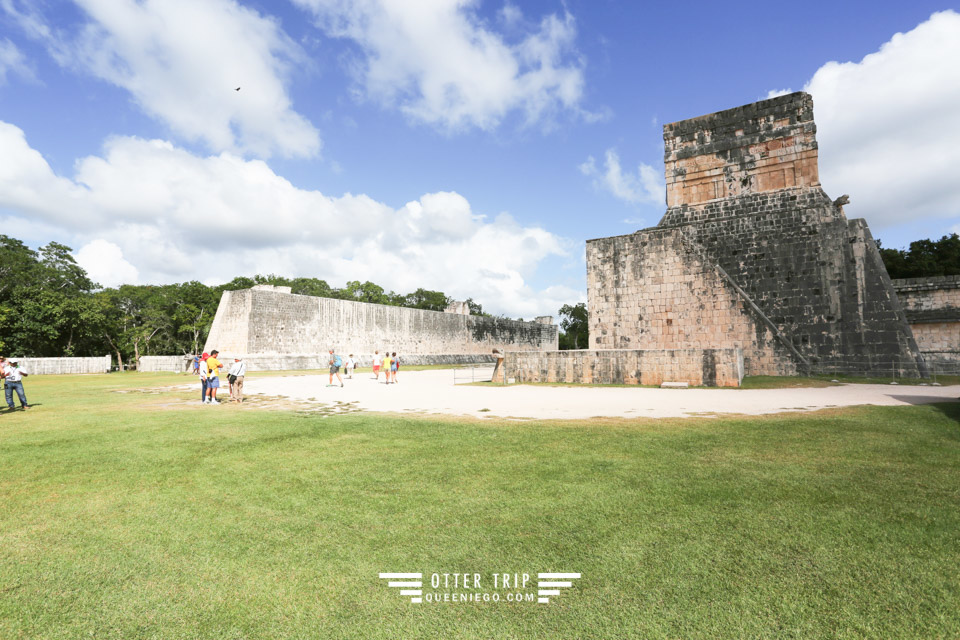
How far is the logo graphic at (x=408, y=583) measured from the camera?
206 cm

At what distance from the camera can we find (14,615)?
75.0 inches

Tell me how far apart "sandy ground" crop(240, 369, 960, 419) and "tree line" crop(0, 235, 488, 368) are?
29523 mm

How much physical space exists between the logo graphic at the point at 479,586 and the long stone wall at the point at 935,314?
68.2ft

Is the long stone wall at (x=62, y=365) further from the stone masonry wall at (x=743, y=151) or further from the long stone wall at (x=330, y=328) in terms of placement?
the stone masonry wall at (x=743, y=151)

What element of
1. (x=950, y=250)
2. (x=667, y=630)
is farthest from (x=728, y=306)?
(x=950, y=250)

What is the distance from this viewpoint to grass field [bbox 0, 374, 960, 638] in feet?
5.99

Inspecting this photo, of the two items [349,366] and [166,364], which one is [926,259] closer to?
[349,366]

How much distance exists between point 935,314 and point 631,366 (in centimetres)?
1356

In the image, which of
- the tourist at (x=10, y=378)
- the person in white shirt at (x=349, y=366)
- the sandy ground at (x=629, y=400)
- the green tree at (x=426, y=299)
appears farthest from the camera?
the green tree at (x=426, y=299)

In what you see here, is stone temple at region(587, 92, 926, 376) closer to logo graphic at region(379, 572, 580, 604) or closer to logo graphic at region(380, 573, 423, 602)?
logo graphic at region(379, 572, 580, 604)

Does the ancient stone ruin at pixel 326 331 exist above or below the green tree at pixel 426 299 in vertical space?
below

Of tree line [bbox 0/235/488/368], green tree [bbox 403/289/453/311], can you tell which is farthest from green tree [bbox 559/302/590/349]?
tree line [bbox 0/235/488/368]

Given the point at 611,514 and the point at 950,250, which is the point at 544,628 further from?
the point at 950,250

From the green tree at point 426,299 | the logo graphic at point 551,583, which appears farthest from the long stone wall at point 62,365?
the green tree at point 426,299
